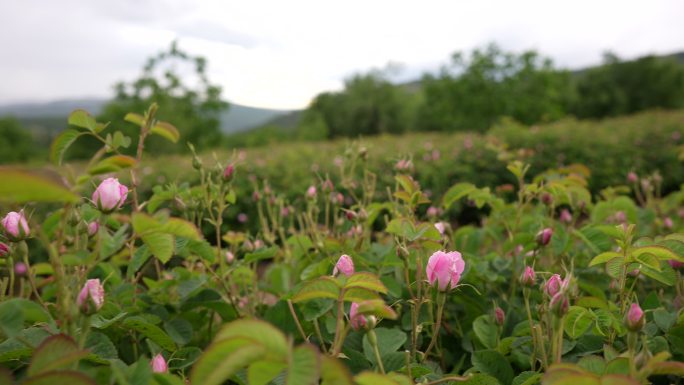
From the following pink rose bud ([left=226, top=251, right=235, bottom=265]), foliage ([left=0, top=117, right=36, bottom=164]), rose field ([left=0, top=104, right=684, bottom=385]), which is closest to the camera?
rose field ([left=0, top=104, right=684, bottom=385])

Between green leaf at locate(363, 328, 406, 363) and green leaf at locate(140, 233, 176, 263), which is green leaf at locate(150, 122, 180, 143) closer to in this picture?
green leaf at locate(140, 233, 176, 263)

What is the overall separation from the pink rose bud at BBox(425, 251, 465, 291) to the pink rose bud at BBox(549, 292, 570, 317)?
0.18 meters

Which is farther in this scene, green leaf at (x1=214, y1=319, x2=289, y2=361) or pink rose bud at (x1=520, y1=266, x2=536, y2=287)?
pink rose bud at (x1=520, y1=266, x2=536, y2=287)

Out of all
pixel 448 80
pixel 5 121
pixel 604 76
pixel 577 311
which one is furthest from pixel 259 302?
pixel 5 121

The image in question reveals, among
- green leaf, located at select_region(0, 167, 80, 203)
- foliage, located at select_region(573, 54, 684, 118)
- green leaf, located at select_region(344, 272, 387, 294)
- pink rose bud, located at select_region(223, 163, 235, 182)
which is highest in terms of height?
foliage, located at select_region(573, 54, 684, 118)

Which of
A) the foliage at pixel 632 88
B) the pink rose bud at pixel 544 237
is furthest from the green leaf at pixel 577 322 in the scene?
the foliage at pixel 632 88

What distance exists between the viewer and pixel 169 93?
23.2 m

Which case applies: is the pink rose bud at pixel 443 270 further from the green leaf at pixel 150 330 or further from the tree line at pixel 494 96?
the tree line at pixel 494 96

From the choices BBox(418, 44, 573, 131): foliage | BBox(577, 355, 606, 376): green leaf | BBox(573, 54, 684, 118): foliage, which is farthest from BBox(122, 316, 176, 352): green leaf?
BBox(573, 54, 684, 118): foliage

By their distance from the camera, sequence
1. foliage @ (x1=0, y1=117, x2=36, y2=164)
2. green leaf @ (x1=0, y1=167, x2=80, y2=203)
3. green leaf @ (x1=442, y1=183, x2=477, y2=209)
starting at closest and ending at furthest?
green leaf @ (x1=0, y1=167, x2=80, y2=203) < green leaf @ (x1=442, y1=183, x2=477, y2=209) < foliage @ (x1=0, y1=117, x2=36, y2=164)

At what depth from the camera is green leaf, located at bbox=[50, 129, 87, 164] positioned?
26.3 inches

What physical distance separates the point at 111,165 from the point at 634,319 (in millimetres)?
647

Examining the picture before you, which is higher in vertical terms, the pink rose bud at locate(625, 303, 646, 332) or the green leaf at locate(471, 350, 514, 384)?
the pink rose bud at locate(625, 303, 646, 332)

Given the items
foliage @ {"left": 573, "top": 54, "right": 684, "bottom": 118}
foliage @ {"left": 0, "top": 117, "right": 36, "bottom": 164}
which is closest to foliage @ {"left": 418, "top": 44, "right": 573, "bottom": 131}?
foliage @ {"left": 573, "top": 54, "right": 684, "bottom": 118}
